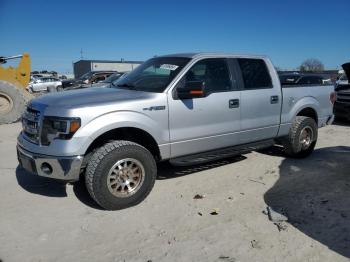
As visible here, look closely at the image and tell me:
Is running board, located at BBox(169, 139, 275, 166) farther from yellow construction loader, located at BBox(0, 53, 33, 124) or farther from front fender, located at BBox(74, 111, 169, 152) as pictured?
yellow construction loader, located at BBox(0, 53, 33, 124)

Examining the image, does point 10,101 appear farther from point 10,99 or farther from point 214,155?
point 214,155

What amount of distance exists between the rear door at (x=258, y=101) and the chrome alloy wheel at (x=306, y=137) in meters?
0.80

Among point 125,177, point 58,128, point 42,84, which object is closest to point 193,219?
point 125,177

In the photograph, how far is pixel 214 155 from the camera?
5.18m

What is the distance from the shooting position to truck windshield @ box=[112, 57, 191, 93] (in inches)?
191

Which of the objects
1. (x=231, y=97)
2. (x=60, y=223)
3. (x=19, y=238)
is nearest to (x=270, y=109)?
(x=231, y=97)

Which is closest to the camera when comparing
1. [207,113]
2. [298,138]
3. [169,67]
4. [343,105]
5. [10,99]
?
[207,113]

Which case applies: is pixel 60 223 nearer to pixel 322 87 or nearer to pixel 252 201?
pixel 252 201

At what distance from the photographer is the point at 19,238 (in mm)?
3660

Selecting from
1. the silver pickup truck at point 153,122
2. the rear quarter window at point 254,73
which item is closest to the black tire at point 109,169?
the silver pickup truck at point 153,122

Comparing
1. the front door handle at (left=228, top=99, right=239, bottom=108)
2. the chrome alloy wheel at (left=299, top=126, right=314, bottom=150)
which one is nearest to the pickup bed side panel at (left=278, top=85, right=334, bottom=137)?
the chrome alloy wheel at (left=299, top=126, right=314, bottom=150)

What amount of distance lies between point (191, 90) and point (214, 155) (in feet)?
3.64

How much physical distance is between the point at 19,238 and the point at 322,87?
18.6ft

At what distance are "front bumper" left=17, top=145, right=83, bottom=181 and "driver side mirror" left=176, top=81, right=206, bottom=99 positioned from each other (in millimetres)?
1507
